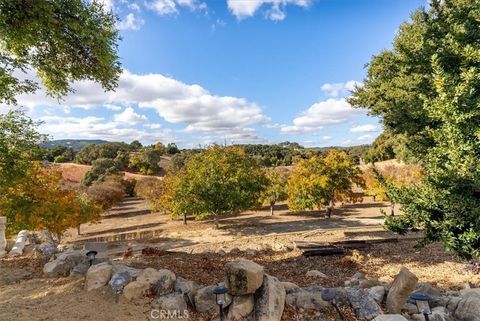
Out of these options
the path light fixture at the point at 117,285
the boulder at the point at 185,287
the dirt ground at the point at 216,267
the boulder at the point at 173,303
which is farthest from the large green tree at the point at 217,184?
the boulder at the point at 173,303

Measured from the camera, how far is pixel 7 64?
31.7ft

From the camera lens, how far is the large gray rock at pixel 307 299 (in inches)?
262

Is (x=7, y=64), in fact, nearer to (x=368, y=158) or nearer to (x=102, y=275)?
(x=102, y=275)

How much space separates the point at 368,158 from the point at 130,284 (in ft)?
163

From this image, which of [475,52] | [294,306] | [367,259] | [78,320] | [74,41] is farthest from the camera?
[367,259]

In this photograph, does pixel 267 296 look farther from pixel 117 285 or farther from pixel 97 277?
pixel 97 277

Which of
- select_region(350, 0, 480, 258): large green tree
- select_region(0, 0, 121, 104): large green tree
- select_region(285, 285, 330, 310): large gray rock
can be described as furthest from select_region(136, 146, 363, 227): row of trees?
select_region(285, 285, 330, 310): large gray rock

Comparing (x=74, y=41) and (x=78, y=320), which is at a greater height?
(x=74, y=41)

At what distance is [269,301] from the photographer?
616 cm

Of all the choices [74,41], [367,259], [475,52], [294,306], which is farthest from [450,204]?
[74,41]

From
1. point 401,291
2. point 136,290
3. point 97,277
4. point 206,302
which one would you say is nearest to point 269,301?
point 206,302

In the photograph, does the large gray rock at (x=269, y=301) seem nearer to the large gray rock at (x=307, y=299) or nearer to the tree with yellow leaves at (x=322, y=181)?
the large gray rock at (x=307, y=299)

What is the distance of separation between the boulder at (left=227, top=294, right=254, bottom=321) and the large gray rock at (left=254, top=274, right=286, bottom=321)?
132 millimetres

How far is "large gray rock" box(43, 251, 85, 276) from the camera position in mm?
8688
